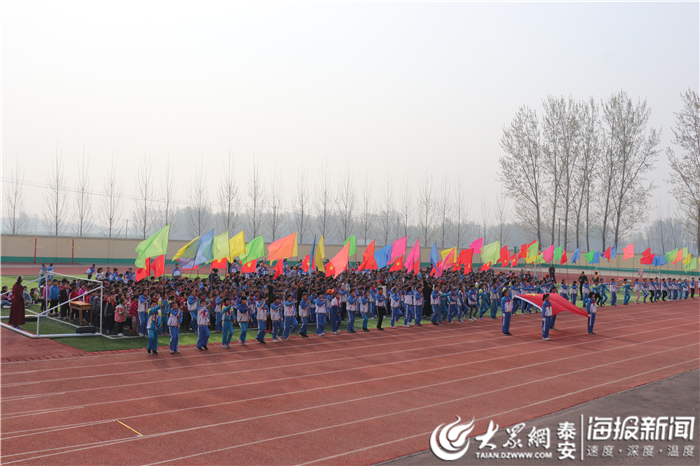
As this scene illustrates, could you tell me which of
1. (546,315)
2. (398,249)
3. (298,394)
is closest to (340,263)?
(398,249)

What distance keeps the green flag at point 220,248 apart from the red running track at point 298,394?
A: 587cm

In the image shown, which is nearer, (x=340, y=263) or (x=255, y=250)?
(x=340, y=263)

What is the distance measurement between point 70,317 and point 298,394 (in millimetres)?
12341

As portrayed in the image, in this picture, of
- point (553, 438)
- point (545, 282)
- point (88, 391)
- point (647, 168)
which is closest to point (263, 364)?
point (88, 391)

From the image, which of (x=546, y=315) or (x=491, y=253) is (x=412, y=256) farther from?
(x=546, y=315)

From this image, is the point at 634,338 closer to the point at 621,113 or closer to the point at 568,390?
the point at 568,390

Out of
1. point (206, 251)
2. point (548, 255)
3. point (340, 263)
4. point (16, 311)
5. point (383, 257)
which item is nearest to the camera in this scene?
point (16, 311)

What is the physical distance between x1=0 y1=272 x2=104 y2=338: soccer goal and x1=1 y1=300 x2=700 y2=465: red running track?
11.0 feet

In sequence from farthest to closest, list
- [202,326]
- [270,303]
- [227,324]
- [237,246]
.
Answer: [237,246]
[270,303]
[227,324]
[202,326]

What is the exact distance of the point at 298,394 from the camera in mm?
11398

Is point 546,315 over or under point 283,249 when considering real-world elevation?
under

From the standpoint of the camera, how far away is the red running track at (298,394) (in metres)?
8.31

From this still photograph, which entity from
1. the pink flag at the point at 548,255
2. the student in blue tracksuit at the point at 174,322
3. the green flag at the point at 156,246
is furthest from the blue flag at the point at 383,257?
the pink flag at the point at 548,255

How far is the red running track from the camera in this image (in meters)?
8.31
